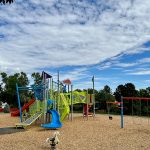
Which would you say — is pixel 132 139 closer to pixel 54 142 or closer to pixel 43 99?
pixel 54 142

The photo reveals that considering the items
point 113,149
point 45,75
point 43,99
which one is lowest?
point 113,149

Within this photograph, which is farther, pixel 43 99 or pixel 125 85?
pixel 125 85

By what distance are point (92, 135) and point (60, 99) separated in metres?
7.27

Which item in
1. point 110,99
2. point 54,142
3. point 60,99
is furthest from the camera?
point 110,99

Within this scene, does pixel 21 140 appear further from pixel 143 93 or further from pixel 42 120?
pixel 143 93

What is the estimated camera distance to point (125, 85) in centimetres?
7762

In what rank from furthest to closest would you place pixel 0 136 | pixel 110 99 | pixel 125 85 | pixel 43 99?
pixel 125 85 < pixel 110 99 < pixel 43 99 < pixel 0 136

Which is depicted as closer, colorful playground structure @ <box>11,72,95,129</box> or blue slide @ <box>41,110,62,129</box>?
blue slide @ <box>41,110,62,129</box>

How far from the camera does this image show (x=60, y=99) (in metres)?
22.6

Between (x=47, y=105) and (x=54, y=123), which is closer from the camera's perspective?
(x=54, y=123)

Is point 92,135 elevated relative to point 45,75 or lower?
lower

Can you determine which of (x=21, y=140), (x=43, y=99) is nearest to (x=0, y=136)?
(x=21, y=140)

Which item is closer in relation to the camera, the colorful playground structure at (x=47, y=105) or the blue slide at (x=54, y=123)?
the blue slide at (x=54, y=123)

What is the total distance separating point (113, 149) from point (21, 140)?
13.3ft
